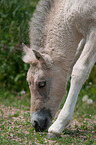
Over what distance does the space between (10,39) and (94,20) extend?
13.0 feet

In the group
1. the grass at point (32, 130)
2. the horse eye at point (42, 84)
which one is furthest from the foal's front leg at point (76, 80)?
the horse eye at point (42, 84)

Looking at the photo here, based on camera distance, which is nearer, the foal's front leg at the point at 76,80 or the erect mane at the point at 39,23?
the foal's front leg at the point at 76,80

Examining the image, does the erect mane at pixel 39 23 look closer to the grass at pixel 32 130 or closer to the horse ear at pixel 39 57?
the horse ear at pixel 39 57

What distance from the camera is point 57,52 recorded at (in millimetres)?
4324

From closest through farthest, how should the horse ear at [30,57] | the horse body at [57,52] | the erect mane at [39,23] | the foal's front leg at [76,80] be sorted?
the foal's front leg at [76,80], the horse body at [57,52], the horse ear at [30,57], the erect mane at [39,23]

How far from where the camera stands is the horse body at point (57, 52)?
3.88 metres

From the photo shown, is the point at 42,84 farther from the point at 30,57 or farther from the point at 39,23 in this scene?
the point at 39,23

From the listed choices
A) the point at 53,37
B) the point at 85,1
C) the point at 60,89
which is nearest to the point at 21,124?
the point at 60,89

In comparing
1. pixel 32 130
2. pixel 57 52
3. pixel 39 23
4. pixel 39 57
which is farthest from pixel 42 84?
pixel 39 23

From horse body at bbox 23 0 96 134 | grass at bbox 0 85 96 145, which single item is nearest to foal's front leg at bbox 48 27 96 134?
horse body at bbox 23 0 96 134

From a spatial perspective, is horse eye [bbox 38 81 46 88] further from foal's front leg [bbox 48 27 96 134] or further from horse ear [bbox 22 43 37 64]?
foal's front leg [bbox 48 27 96 134]

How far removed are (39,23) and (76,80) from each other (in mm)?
1452

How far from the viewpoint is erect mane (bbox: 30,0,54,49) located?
14.8ft

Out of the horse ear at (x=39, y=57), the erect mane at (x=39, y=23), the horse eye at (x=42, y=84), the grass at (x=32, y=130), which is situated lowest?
the grass at (x=32, y=130)
